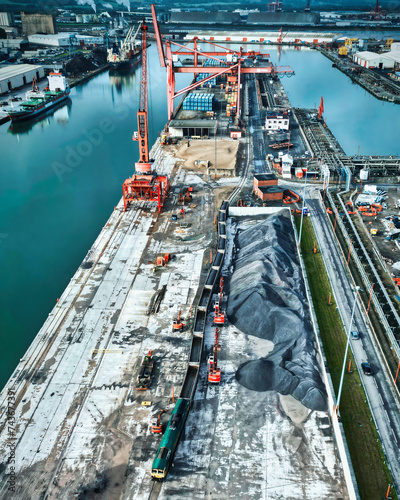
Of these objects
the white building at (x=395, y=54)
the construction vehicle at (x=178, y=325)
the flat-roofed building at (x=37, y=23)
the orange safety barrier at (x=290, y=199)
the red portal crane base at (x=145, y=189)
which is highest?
the flat-roofed building at (x=37, y=23)

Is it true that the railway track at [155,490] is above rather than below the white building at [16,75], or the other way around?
below

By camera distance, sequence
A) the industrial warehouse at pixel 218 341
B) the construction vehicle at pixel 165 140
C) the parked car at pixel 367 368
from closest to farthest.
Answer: the industrial warehouse at pixel 218 341 → the parked car at pixel 367 368 → the construction vehicle at pixel 165 140

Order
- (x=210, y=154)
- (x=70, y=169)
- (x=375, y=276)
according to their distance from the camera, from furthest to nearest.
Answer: (x=210, y=154), (x=70, y=169), (x=375, y=276)

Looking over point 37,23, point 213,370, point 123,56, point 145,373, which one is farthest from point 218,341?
point 37,23

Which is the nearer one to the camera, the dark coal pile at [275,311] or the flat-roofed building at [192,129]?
the dark coal pile at [275,311]

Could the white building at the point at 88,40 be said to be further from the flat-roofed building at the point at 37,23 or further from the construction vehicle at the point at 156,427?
the construction vehicle at the point at 156,427

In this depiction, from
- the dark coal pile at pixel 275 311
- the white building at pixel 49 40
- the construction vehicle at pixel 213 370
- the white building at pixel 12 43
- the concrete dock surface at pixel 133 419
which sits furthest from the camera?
the white building at pixel 49 40

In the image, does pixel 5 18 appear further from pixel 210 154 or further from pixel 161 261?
pixel 161 261

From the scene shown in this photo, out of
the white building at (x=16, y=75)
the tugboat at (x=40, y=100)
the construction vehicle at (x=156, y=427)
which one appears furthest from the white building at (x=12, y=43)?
the construction vehicle at (x=156, y=427)
